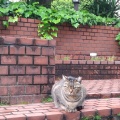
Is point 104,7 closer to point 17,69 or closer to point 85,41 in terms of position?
point 85,41

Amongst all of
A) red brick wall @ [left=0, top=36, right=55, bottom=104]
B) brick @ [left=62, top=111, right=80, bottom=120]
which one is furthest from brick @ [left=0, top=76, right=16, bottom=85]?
brick @ [left=62, top=111, right=80, bottom=120]

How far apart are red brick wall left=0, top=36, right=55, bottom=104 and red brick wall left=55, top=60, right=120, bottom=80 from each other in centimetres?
187

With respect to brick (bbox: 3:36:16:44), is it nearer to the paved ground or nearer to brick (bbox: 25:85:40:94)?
brick (bbox: 25:85:40:94)

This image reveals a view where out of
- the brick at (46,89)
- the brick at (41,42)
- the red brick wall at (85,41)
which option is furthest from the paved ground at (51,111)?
the red brick wall at (85,41)

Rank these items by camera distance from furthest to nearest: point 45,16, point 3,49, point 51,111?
point 45,16 → point 3,49 → point 51,111

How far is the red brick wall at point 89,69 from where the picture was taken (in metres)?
5.27

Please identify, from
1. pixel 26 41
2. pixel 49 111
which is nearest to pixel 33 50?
pixel 26 41

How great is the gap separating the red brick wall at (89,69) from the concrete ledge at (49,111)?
2.03m

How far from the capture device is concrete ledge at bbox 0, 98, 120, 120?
2.56 metres

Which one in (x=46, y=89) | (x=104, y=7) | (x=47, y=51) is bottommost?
(x=46, y=89)

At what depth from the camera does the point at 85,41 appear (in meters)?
6.62

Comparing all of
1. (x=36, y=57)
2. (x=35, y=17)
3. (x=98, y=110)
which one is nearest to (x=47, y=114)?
(x=98, y=110)

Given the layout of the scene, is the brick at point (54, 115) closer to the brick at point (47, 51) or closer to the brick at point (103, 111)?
the brick at point (103, 111)

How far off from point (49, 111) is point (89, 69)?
289cm
